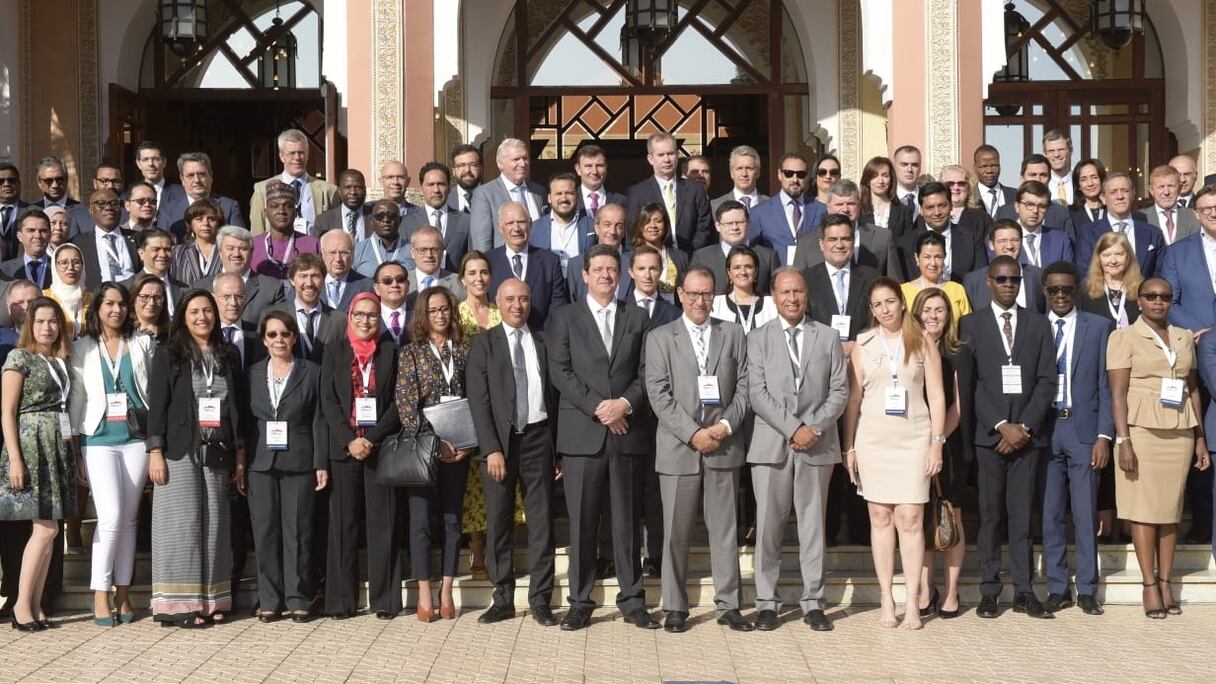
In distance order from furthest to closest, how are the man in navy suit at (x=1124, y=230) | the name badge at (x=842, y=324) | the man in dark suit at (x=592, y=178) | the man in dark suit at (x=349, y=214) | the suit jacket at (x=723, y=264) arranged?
the man in dark suit at (x=349, y=214)
the man in dark suit at (x=592, y=178)
the man in navy suit at (x=1124, y=230)
the suit jacket at (x=723, y=264)
the name badge at (x=842, y=324)

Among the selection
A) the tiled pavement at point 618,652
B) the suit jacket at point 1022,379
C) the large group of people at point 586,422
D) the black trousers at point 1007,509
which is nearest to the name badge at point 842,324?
the large group of people at point 586,422

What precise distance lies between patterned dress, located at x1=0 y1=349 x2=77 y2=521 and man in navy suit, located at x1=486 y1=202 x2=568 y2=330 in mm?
2326

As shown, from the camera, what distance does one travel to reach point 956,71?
11.6 m

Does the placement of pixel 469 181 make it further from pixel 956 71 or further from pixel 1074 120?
pixel 1074 120

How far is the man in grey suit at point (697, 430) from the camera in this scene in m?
7.49

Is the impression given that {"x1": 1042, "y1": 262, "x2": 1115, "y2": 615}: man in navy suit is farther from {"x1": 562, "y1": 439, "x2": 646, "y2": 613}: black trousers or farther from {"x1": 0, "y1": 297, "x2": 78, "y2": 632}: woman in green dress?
{"x1": 0, "y1": 297, "x2": 78, "y2": 632}: woman in green dress

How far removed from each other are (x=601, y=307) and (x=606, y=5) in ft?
23.1

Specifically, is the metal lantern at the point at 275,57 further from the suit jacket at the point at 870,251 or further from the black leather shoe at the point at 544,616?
the black leather shoe at the point at 544,616

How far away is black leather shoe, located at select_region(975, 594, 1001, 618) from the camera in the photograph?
7.75 m

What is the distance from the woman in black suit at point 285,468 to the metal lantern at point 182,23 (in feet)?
20.1

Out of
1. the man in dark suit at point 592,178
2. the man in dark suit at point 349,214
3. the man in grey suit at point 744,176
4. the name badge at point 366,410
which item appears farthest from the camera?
the man in dark suit at point 349,214

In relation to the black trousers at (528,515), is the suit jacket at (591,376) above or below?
above

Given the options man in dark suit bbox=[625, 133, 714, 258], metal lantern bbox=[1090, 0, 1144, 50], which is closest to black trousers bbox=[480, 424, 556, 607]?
man in dark suit bbox=[625, 133, 714, 258]

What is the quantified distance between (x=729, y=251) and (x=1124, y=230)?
8.06ft
